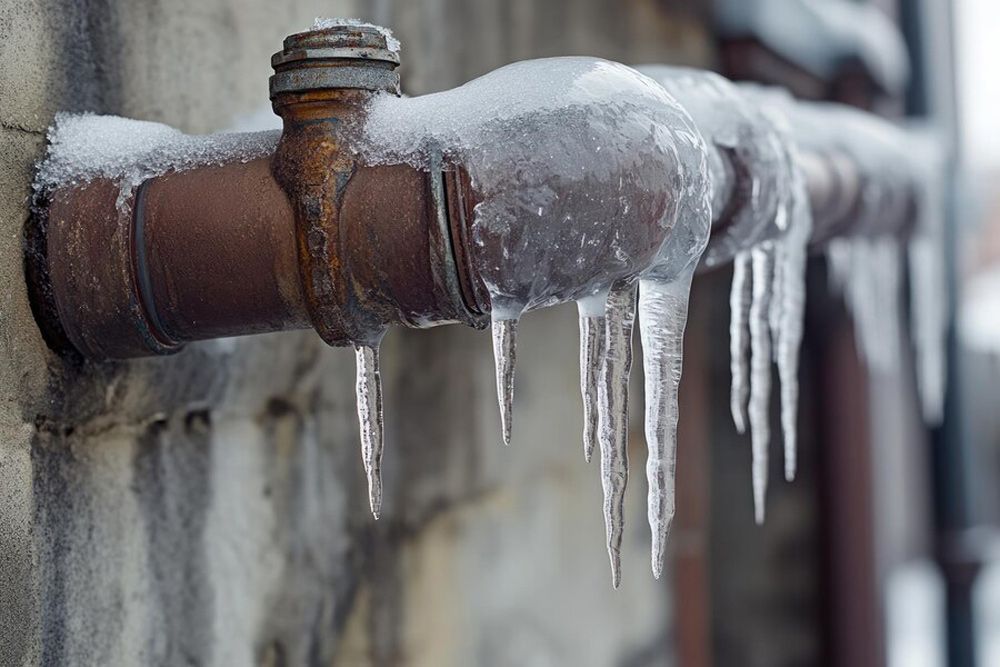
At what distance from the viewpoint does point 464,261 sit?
3.97 feet

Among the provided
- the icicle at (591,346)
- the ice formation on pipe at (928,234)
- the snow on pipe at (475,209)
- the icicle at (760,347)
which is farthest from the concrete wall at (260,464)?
the ice formation on pipe at (928,234)

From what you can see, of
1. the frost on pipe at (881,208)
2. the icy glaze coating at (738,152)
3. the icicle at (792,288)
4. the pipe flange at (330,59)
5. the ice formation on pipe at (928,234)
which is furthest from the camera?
the ice formation on pipe at (928,234)

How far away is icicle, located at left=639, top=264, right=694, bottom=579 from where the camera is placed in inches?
55.2

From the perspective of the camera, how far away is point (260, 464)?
1909mm

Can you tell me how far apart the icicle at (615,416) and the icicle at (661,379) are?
0.04 metres

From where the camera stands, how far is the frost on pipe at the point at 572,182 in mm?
1188

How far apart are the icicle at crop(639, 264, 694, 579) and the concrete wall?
26.8 inches

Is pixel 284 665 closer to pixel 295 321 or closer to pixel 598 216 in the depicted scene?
pixel 295 321

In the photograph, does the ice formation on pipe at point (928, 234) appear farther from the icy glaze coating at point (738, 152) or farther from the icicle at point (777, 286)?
the icy glaze coating at point (738, 152)

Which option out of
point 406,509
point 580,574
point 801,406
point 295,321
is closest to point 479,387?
point 406,509

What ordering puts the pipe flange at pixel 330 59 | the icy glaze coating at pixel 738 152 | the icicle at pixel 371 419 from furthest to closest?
the icy glaze coating at pixel 738 152 → the icicle at pixel 371 419 → the pipe flange at pixel 330 59

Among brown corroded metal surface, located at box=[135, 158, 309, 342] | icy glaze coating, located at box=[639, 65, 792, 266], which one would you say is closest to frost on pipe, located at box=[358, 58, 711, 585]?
brown corroded metal surface, located at box=[135, 158, 309, 342]

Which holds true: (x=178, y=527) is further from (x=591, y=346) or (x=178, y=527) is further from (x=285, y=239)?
(x=591, y=346)

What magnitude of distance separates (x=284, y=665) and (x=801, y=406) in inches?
136
